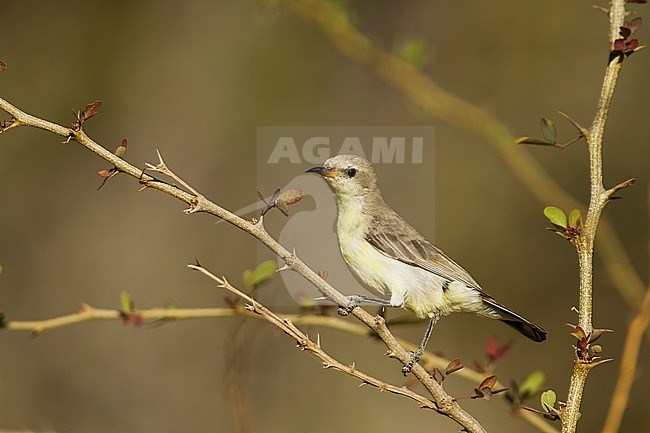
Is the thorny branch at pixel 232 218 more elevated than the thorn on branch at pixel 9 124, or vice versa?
the thorn on branch at pixel 9 124

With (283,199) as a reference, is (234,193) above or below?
above

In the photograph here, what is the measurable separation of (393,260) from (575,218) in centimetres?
122

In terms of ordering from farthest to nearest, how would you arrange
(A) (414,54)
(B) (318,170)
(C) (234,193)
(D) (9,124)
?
1. (C) (234,193)
2. (A) (414,54)
3. (B) (318,170)
4. (D) (9,124)

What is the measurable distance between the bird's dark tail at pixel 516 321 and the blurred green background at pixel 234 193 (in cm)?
421

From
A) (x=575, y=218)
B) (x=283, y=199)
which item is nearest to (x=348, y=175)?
(x=283, y=199)

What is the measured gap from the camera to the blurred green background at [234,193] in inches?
287

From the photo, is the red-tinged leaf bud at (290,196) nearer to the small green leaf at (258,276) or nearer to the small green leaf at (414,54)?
the small green leaf at (258,276)

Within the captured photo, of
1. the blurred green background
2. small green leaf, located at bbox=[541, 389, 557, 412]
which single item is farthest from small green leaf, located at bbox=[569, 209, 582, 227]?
the blurred green background

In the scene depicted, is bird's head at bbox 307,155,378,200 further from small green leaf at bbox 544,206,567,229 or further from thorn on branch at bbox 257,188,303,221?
small green leaf at bbox 544,206,567,229

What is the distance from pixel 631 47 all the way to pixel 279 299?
210 cm

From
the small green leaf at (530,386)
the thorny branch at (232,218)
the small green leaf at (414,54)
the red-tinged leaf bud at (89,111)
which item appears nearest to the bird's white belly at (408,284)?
the small green leaf at (530,386)

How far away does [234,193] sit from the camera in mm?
8312

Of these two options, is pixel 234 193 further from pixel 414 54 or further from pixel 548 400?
pixel 548 400

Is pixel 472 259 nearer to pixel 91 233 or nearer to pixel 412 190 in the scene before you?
pixel 412 190
